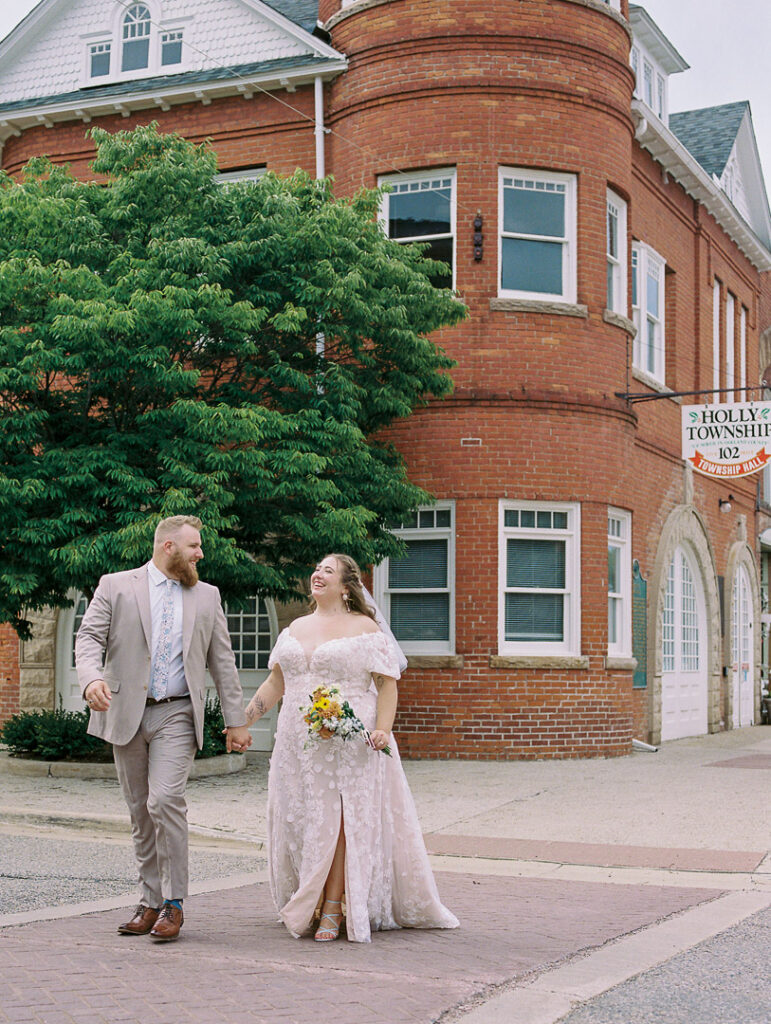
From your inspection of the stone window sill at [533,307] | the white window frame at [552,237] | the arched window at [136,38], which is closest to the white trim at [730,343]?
the white window frame at [552,237]

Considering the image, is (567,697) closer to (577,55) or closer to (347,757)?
(577,55)

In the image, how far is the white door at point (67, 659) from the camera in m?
17.6

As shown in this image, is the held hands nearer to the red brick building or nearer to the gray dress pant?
the gray dress pant

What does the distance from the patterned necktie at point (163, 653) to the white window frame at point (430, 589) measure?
29.4 ft

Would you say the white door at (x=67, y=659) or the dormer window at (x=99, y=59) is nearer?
the white door at (x=67, y=659)

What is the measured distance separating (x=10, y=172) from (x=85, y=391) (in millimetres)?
7281

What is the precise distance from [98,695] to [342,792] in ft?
4.31

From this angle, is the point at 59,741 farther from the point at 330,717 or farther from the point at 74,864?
the point at 330,717

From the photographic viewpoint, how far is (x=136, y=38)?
721 inches

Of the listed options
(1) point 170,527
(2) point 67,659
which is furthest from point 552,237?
(1) point 170,527

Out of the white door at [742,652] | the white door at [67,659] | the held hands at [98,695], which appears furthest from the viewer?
the white door at [742,652]

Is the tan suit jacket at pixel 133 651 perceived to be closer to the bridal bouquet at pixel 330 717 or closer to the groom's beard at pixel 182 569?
the groom's beard at pixel 182 569

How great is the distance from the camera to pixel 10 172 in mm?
18688

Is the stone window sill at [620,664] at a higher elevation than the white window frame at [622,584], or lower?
lower
